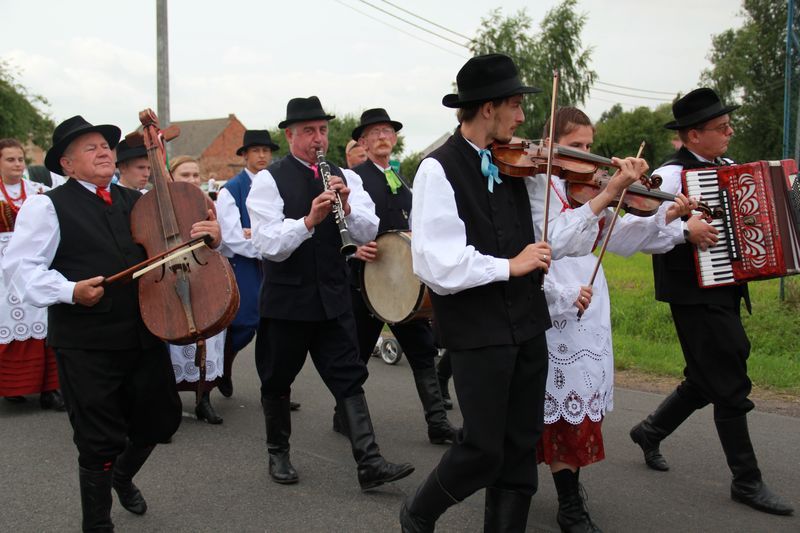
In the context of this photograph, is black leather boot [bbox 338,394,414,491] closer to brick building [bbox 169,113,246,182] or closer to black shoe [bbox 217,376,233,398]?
black shoe [bbox 217,376,233,398]

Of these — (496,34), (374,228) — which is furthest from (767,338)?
(496,34)

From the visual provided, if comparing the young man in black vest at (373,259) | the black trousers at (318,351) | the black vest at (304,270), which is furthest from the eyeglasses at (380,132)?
the black trousers at (318,351)

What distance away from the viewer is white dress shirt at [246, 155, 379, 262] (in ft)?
14.3

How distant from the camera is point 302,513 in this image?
424cm

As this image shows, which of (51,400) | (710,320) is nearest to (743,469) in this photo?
(710,320)

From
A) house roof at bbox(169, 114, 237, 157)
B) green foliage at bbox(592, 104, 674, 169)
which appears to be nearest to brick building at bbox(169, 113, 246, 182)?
house roof at bbox(169, 114, 237, 157)

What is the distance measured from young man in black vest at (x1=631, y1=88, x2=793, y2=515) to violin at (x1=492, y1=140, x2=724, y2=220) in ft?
Result: 1.67

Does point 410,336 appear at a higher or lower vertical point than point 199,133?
lower

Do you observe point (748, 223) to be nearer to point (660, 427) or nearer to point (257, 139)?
point (660, 427)

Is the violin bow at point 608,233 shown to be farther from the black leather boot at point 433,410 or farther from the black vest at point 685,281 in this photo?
the black leather boot at point 433,410

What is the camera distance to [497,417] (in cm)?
309

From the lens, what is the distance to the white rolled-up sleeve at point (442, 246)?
2926mm

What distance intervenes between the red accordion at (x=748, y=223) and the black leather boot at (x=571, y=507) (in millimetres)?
1346

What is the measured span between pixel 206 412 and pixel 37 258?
2797 millimetres
